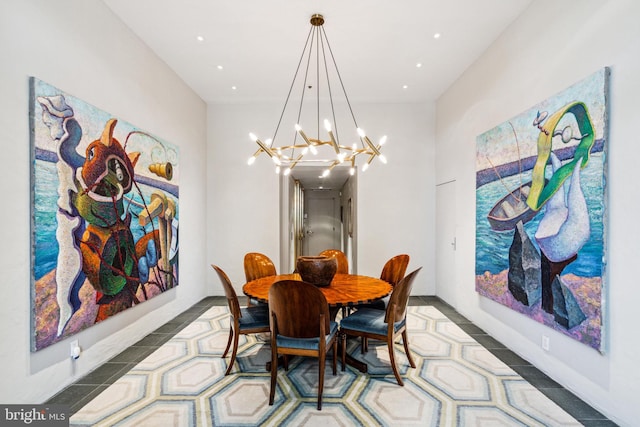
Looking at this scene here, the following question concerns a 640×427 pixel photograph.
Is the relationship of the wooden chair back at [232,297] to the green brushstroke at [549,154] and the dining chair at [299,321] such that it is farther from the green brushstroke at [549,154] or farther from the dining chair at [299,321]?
the green brushstroke at [549,154]

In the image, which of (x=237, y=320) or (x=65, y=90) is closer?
(x=65, y=90)

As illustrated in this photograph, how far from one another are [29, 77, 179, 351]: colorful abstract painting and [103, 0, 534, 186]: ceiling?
1098 millimetres

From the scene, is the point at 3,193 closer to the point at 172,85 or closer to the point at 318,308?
the point at 318,308

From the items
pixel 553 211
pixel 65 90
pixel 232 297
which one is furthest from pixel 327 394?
pixel 65 90

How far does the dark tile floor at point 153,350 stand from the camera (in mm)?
2025

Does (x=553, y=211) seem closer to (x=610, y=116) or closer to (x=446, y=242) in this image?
(x=610, y=116)

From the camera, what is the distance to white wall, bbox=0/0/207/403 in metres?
1.84

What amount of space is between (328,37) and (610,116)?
2.49 m

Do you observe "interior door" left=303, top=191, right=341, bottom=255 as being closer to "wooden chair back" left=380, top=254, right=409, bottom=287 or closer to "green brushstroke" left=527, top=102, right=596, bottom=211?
"wooden chair back" left=380, top=254, right=409, bottom=287

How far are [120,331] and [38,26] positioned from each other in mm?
2551

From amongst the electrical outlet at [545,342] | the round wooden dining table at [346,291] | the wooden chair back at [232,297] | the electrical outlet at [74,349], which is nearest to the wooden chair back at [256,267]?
the round wooden dining table at [346,291]

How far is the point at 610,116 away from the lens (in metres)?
1.92

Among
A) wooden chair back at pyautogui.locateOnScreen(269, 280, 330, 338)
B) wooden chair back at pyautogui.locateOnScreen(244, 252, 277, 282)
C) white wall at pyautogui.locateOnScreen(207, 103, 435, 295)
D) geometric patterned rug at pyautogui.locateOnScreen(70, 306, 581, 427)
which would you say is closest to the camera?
geometric patterned rug at pyautogui.locateOnScreen(70, 306, 581, 427)

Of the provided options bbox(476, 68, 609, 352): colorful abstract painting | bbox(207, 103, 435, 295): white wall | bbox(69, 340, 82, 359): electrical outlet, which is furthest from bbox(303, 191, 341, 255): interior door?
bbox(69, 340, 82, 359): electrical outlet
